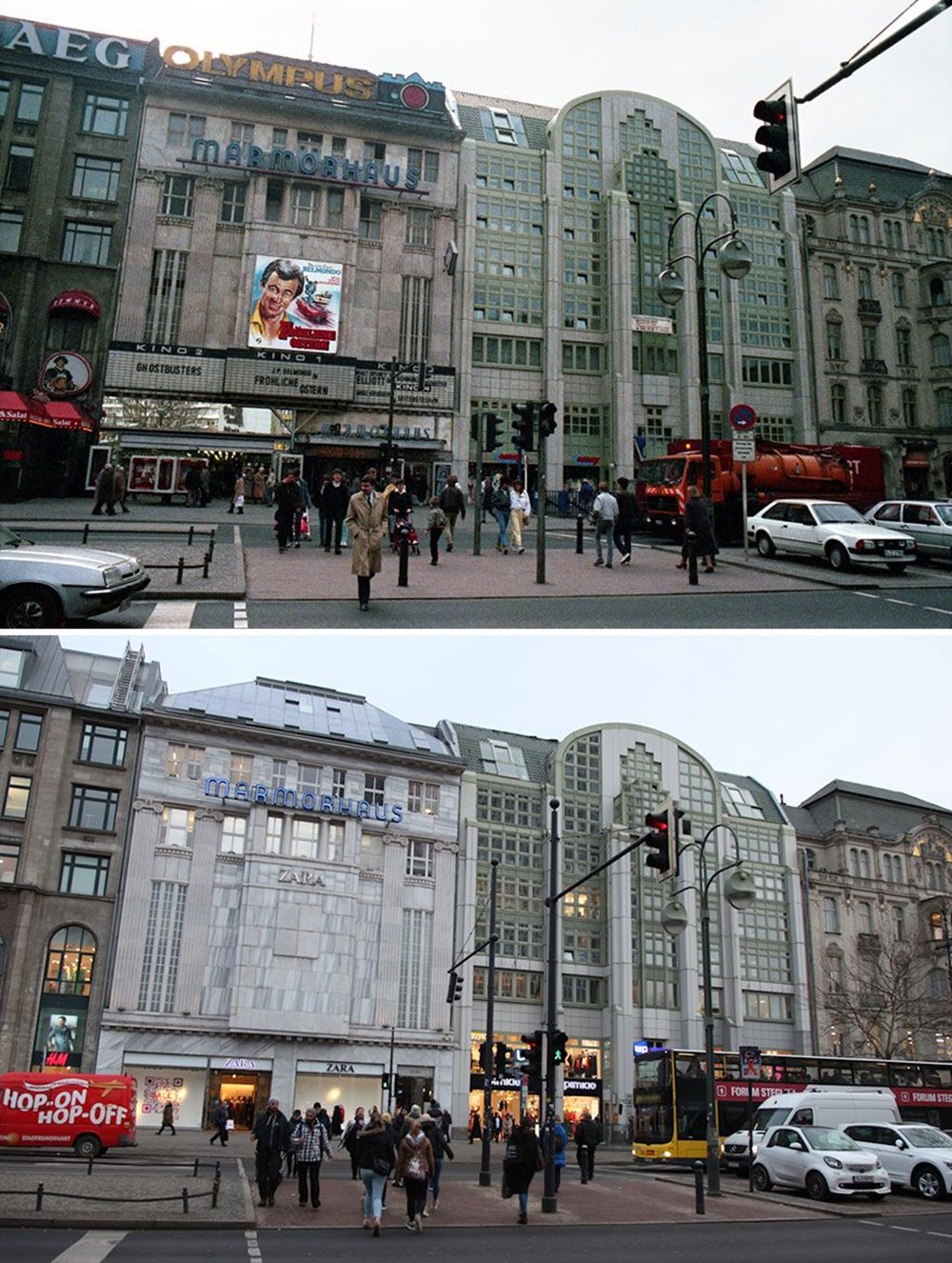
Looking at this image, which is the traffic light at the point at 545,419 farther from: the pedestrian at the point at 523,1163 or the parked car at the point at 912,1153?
the parked car at the point at 912,1153

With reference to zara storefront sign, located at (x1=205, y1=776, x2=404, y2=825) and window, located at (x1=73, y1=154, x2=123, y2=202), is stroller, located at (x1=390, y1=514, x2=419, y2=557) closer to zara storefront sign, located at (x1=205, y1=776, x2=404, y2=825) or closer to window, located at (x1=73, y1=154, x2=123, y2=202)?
zara storefront sign, located at (x1=205, y1=776, x2=404, y2=825)

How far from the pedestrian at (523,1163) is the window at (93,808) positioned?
1255 inches

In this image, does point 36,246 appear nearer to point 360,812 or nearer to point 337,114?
point 337,114

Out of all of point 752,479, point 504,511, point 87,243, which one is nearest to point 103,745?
point 504,511

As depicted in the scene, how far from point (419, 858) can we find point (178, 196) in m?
38.5

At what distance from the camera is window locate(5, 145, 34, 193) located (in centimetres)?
5212

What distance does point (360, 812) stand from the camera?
155 feet

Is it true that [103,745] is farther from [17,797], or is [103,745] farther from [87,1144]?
[87,1144]

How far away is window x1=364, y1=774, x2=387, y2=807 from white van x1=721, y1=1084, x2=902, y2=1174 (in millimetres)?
28637

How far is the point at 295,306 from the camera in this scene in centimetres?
5675

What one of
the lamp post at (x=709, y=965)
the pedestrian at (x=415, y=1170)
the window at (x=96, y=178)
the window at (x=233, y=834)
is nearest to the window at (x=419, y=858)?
the window at (x=233, y=834)

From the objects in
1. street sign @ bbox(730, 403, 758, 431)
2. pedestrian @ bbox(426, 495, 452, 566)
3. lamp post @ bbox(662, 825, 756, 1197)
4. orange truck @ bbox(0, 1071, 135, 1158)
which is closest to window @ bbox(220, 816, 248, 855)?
orange truck @ bbox(0, 1071, 135, 1158)

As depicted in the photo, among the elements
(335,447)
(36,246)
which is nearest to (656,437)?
(335,447)

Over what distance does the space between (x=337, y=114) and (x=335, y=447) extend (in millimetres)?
20065
